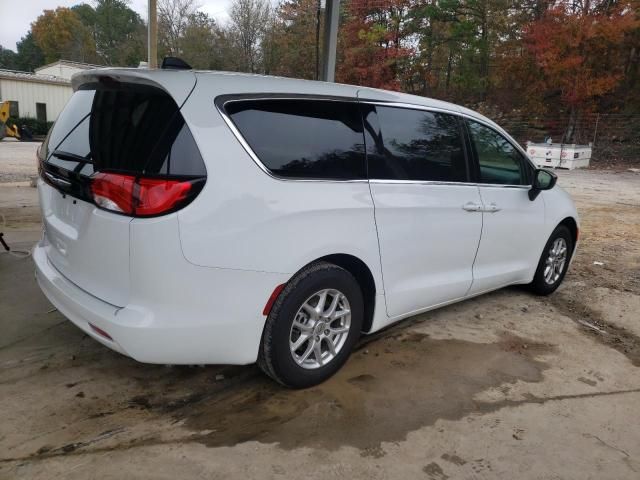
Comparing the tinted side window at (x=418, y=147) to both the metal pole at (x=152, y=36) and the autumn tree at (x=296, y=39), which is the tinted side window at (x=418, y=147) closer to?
the metal pole at (x=152, y=36)

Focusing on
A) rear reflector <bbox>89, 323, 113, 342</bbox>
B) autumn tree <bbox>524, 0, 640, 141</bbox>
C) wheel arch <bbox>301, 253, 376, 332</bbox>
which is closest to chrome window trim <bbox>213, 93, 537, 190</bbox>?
wheel arch <bbox>301, 253, 376, 332</bbox>

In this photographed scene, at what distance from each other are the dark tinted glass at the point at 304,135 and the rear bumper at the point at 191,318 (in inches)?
24.0

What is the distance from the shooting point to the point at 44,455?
230 centimetres

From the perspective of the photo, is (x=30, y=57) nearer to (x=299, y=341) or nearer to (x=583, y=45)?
(x=583, y=45)

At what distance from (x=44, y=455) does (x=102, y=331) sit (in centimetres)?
58

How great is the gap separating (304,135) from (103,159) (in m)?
1.03

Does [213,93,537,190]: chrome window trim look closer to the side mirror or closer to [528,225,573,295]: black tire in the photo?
the side mirror

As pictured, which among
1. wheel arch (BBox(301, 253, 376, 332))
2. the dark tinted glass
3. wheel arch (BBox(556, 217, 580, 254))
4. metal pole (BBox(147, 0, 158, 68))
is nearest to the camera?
the dark tinted glass

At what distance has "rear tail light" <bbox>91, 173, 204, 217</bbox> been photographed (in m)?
2.29

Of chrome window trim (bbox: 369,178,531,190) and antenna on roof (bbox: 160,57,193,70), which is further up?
antenna on roof (bbox: 160,57,193,70)

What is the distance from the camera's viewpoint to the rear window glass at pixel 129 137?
235cm

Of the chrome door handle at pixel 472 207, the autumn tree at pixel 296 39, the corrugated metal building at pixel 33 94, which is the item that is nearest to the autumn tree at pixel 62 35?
the corrugated metal building at pixel 33 94

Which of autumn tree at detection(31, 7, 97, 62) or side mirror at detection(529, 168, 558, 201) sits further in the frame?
autumn tree at detection(31, 7, 97, 62)

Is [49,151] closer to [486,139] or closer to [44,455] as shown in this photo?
[44,455]
